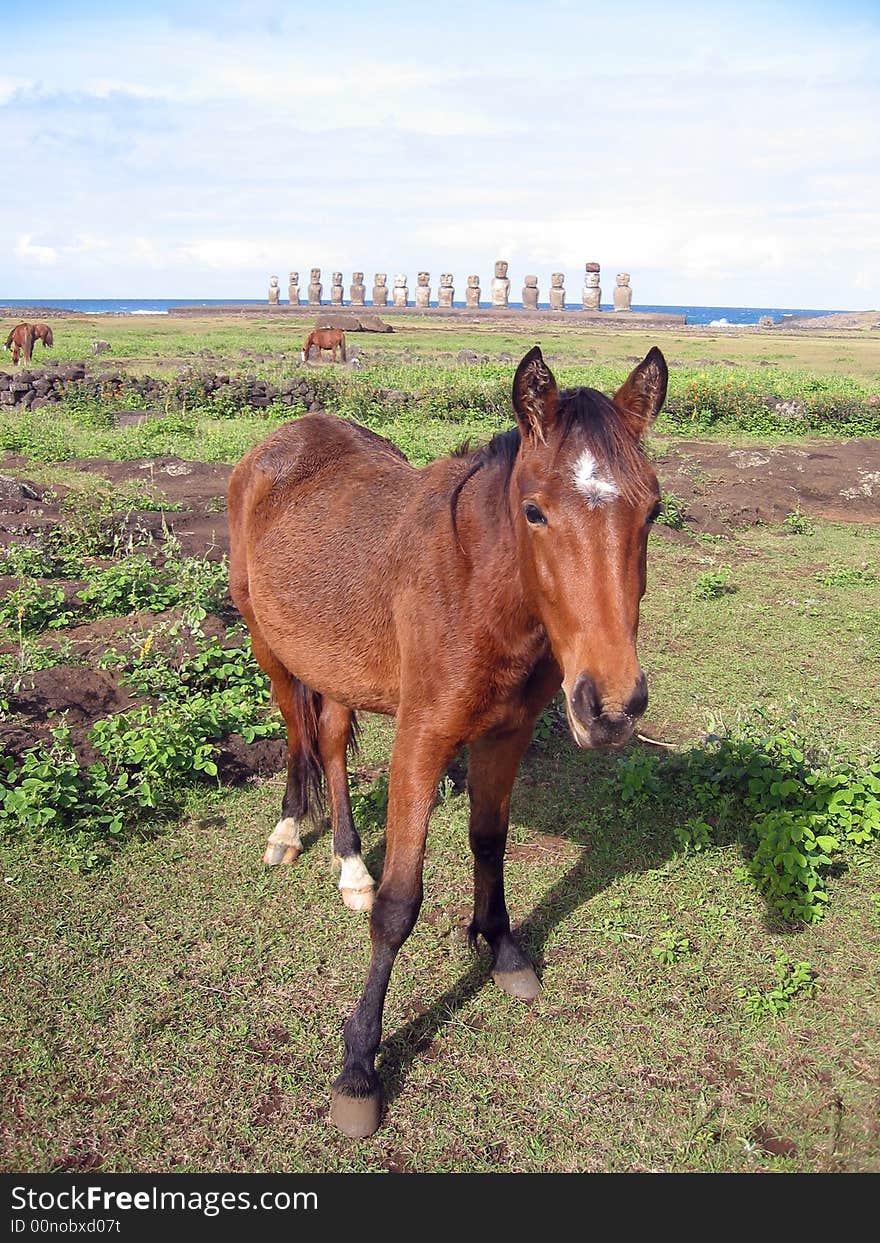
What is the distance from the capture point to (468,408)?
1783cm

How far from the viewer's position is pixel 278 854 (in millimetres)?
4887

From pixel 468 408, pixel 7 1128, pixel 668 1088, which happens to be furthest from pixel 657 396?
pixel 468 408

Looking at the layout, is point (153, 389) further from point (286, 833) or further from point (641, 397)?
point (641, 397)

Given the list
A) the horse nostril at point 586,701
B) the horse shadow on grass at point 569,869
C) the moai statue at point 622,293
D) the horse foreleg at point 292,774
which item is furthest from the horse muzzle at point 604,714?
the moai statue at point 622,293

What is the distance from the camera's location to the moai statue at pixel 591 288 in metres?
65.0

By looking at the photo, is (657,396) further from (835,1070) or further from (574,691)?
(835,1070)

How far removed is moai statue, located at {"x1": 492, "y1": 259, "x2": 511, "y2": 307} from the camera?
67.9 meters

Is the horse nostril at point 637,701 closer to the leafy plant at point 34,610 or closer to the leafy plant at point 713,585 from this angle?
the leafy plant at point 34,610

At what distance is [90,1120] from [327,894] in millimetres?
1575

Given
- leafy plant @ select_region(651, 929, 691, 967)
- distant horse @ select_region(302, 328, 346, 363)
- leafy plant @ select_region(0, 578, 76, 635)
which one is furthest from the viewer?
distant horse @ select_region(302, 328, 346, 363)

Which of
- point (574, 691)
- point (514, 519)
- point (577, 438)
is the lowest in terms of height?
point (574, 691)

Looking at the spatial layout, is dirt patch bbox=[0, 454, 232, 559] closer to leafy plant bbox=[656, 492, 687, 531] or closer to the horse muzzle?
leafy plant bbox=[656, 492, 687, 531]

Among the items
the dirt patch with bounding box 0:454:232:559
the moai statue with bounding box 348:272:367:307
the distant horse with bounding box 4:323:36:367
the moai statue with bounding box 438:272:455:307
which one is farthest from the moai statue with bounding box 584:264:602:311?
the dirt patch with bounding box 0:454:232:559

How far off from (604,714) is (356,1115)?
5.48ft
